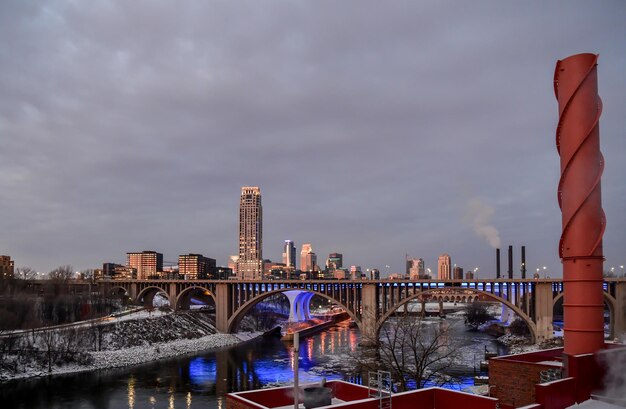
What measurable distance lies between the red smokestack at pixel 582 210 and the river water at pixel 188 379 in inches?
990

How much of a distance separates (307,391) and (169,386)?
110 feet

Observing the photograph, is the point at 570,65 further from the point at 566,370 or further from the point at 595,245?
the point at 566,370

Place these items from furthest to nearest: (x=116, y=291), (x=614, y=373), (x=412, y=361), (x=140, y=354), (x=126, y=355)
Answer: (x=116, y=291)
(x=140, y=354)
(x=126, y=355)
(x=412, y=361)
(x=614, y=373)

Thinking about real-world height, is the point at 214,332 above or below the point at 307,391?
below

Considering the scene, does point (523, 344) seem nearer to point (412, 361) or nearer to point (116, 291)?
point (412, 361)

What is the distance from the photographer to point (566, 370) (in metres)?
17.3

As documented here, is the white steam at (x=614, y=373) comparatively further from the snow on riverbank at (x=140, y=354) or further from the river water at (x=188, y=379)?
the snow on riverbank at (x=140, y=354)

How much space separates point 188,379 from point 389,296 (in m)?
29.7

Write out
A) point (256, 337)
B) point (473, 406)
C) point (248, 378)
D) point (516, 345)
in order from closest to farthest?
point (473, 406)
point (248, 378)
point (516, 345)
point (256, 337)

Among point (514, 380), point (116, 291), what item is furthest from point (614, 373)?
point (116, 291)

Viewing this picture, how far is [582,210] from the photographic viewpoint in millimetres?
18500

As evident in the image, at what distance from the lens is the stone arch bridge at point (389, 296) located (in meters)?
61.3

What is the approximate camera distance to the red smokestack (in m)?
18.5

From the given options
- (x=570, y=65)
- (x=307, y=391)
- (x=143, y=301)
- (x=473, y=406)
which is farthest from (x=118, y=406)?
(x=143, y=301)
